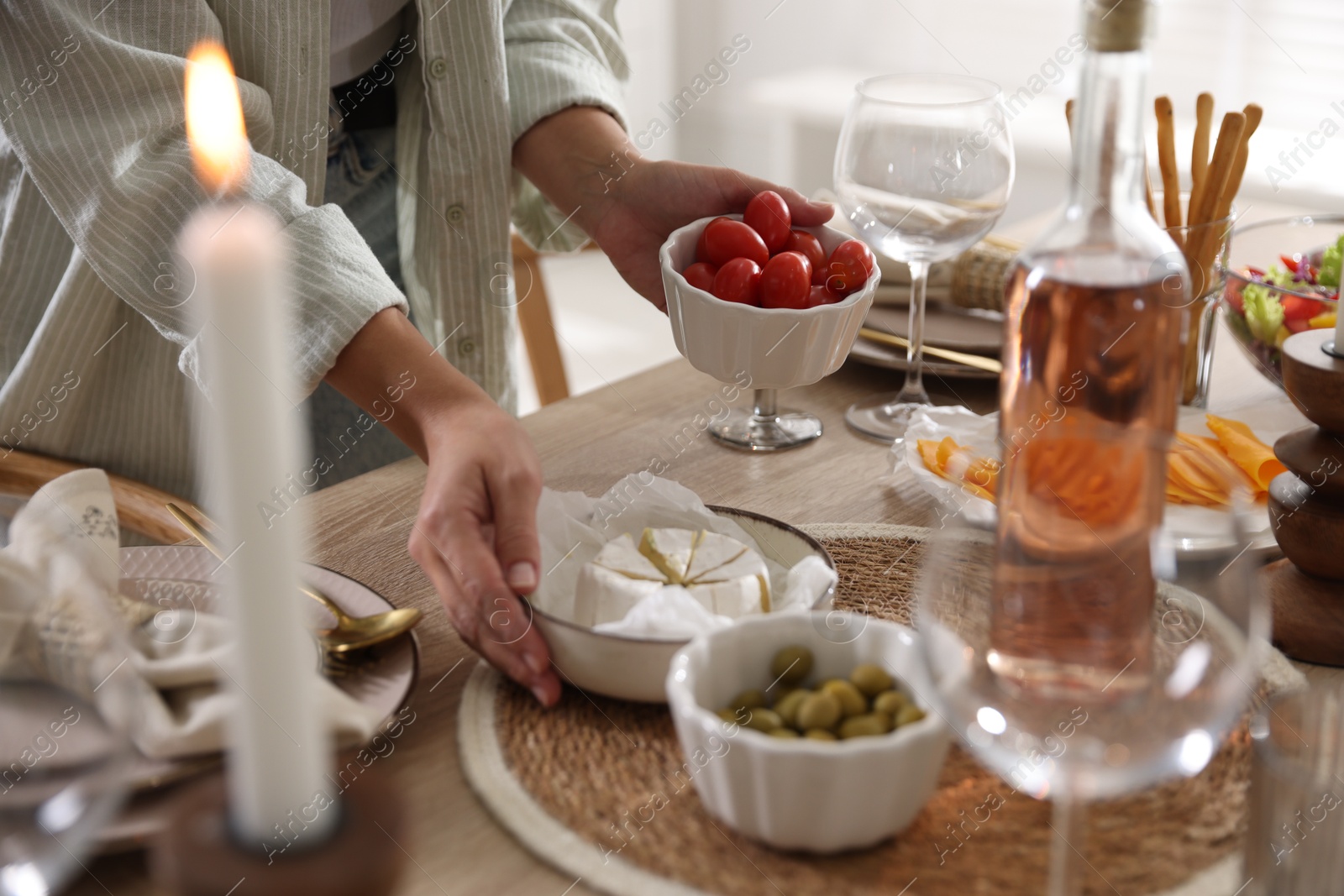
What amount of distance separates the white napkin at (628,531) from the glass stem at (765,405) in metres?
0.26

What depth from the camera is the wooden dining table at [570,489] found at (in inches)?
19.7

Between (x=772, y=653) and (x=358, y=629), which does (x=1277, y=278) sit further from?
(x=358, y=629)

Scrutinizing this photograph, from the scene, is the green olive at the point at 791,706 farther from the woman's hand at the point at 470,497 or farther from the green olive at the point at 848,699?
the woman's hand at the point at 470,497

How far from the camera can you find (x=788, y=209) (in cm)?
92

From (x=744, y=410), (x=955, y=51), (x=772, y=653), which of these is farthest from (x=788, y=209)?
(x=955, y=51)

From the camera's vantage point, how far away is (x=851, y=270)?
88cm

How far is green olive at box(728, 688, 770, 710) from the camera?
0.53 metres

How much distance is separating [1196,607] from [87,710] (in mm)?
369

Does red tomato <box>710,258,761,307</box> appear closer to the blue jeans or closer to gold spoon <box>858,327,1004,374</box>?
gold spoon <box>858,327,1004,374</box>

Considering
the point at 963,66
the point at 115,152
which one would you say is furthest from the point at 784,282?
the point at 963,66

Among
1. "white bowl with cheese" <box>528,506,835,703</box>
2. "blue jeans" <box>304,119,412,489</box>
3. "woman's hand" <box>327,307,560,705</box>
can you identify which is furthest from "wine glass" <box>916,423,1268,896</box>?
"blue jeans" <box>304,119,412,489</box>

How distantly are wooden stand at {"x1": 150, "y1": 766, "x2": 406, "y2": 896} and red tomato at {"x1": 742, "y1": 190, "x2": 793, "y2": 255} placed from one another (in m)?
0.67

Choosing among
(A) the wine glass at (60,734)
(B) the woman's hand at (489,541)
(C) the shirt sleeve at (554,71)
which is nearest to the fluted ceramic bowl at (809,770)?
(B) the woman's hand at (489,541)

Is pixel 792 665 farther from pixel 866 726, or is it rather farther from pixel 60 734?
pixel 60 734
